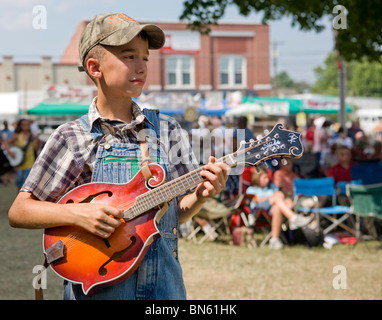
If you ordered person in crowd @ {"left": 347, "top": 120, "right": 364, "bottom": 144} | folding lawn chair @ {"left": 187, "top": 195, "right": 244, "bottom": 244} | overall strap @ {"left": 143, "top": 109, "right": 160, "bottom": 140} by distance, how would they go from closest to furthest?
overall strap @ {"left": 143, "top": 109, "right": 160, "bottom": 140}, folding lawn chair @ {"left": 187, "top": 195, "right": 244, "bottom": 244}, person in crowd @ {"left": 347, "top": 120, "right": 364, "bottom": 144}

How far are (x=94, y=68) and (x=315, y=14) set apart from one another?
1002 cm

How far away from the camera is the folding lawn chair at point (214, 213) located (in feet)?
29.1

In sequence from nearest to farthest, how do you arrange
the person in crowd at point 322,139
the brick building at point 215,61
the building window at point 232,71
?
the person in crowd at point 322,139, the brick building at point 215,61, the building window at point 232,71

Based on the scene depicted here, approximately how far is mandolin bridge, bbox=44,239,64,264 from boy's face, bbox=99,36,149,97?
0.66m

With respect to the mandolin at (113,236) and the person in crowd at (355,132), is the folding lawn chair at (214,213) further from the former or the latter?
the person in crowd at (355,132)

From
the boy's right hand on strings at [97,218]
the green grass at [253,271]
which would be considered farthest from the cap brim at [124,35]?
the green grass at [253,271]

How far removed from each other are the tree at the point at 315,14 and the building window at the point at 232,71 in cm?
2932

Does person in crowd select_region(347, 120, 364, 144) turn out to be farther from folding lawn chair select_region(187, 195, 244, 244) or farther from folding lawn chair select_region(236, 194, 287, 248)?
folding lawn chair select_region(187, 195, 244, 244)

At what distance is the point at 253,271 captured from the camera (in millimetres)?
6992

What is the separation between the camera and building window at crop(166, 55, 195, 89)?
41312 mm

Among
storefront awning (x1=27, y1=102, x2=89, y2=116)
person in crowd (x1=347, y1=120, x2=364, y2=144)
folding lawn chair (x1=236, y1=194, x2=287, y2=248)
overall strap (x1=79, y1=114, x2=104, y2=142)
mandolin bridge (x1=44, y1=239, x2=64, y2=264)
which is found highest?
storefront awning (x1=27, y1=102, x2=89, y2=116)

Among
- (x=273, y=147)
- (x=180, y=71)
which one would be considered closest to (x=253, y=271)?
(x=273, y=147)

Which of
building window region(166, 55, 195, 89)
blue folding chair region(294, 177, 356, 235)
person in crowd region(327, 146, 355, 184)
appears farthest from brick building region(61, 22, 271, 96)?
blue folding chair region(294, 177, 356, 235)

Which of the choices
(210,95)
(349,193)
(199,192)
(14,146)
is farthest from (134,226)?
(210,95)
